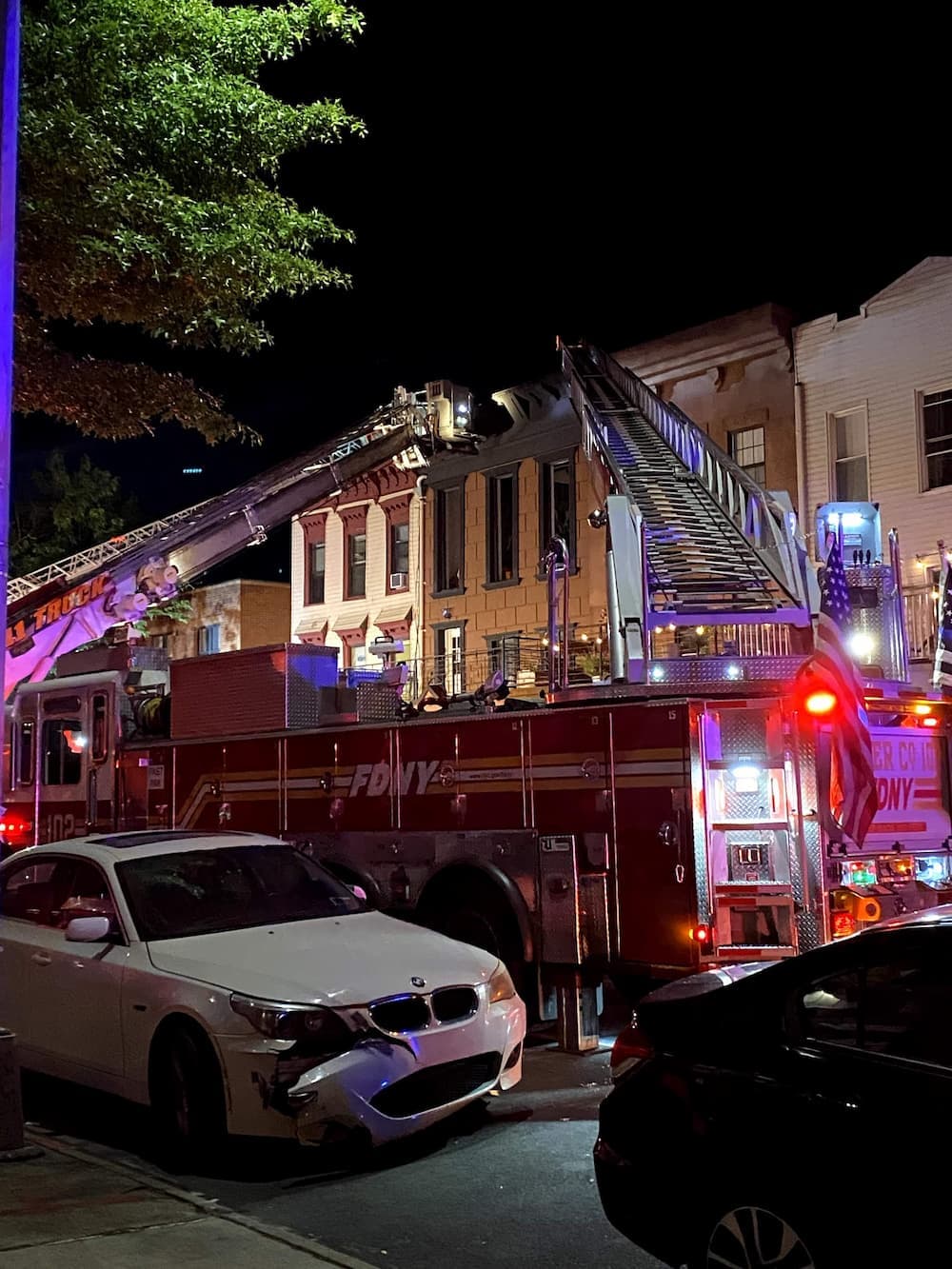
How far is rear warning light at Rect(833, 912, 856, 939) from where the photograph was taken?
8555mm

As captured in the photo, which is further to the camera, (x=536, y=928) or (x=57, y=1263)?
(x=536, y=928)

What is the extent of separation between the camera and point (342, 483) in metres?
20.8

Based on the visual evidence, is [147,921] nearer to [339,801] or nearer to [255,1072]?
[255,1072]

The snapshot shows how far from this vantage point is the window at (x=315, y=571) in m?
29.2

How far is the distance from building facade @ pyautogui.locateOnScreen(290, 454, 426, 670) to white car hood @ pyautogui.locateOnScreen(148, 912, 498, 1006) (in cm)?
1885

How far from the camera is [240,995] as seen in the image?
6309 millimetres

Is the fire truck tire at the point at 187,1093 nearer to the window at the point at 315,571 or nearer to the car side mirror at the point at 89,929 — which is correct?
the car side mirror at the point at 89,929

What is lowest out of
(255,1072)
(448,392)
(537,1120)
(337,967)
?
(537,1120)

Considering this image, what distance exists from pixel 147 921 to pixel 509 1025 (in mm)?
2000

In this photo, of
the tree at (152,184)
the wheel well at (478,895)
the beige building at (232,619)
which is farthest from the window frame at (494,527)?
the wheel well at (478,895)

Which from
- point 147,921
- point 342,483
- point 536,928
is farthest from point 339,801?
point 342,483

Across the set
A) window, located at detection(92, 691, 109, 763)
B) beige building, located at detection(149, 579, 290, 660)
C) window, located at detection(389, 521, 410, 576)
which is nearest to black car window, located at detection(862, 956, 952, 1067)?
window, located at detection(92, 691, 109, 763)

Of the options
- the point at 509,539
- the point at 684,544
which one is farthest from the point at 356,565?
the point at 684,544

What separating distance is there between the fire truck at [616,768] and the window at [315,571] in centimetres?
1539
